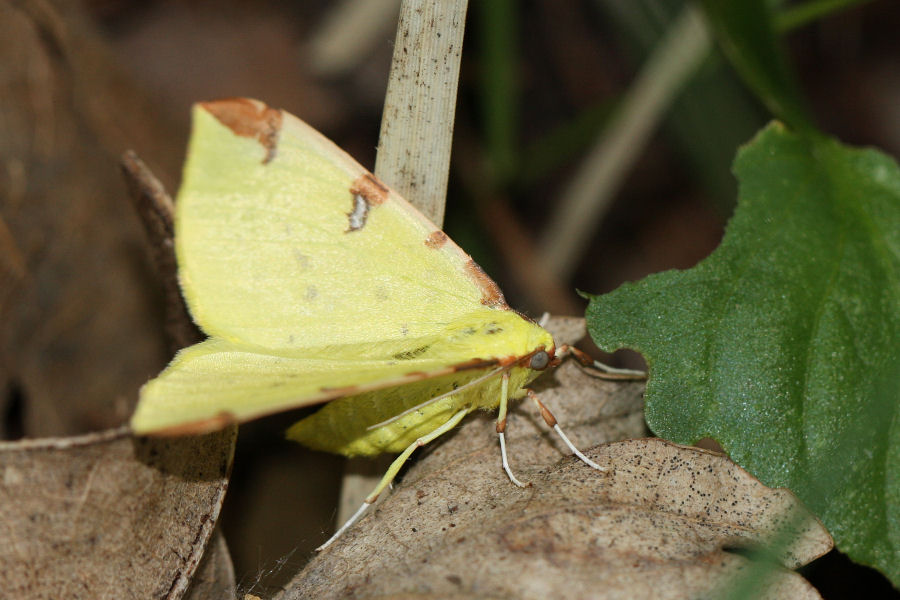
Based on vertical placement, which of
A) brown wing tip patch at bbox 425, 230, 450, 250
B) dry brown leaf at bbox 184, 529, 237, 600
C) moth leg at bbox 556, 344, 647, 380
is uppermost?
brown wing tip patch at bbox 425, 230, 450, 250

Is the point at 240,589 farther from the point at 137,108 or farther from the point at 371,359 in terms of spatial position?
the point at 137,108

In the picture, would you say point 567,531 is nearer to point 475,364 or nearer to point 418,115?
point 475,364

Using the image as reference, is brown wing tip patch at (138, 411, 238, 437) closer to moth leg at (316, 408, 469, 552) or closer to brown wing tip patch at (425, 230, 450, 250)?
moth leg at (316, 408, 469, 552)

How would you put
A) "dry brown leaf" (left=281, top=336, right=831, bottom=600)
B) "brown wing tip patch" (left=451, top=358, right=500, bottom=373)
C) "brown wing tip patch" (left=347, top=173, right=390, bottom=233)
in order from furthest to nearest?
"brown wing tip patch" (left=347, top=173, right=390, bottom=233)
"brown wing tip patch" (left=451, top=358, right=500, bottom=373)
"dry brown leaf" (left=281, top=336, right=831, bottom=600)

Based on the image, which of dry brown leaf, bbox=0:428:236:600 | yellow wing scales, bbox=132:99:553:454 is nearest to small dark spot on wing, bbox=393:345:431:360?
yellow wing scales, bbox=132:99:553:454

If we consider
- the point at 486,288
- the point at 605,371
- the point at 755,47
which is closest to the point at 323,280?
the point at 486,288

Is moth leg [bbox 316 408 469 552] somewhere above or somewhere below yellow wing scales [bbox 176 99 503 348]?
below

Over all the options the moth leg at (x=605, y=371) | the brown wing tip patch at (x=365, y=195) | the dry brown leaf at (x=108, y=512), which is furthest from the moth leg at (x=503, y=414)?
the dry brown leaf at (x=108, y=512)
